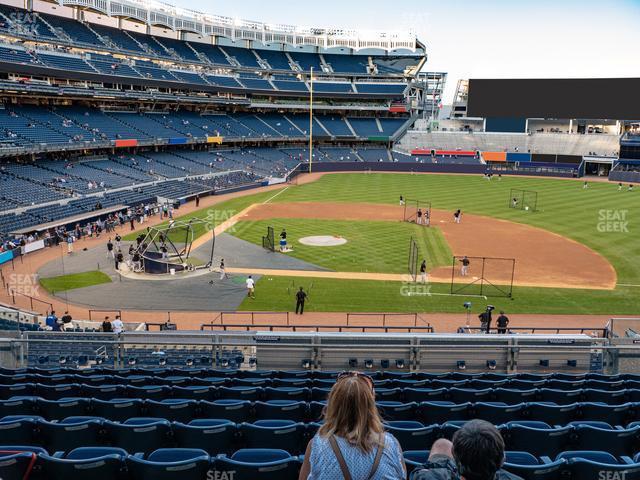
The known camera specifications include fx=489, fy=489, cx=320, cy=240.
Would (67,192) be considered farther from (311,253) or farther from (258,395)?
(258,395)

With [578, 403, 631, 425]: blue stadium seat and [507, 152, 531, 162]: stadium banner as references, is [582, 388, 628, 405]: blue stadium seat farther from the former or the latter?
[507, 152, 531, 162]: stadium banner

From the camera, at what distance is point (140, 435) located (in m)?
6.94

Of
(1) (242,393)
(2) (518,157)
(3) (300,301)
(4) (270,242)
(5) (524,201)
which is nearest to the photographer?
(1) (242,393)

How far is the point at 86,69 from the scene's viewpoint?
196 feet

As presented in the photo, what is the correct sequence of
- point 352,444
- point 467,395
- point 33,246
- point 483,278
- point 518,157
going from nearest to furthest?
1. point 352,444
2. point 467,395
3. point 483,278
4. point 33,246
5. point 518,157

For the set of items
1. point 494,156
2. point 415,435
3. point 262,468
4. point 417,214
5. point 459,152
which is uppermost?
point 459,152

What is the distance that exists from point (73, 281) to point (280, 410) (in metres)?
25.0

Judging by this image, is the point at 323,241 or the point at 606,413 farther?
the point at 323,241

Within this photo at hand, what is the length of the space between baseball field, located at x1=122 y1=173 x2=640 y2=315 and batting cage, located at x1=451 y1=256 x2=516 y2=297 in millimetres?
392

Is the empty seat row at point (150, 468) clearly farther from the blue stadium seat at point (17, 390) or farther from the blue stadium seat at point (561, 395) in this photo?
the blue stadium seat at point (561, 395)

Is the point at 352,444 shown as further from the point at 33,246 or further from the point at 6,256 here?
the point at 33,246

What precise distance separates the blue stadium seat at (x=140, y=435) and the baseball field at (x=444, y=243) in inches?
690

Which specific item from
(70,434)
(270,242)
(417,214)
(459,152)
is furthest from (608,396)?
(459,152)

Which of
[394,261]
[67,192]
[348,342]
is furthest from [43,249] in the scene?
[348,342]
